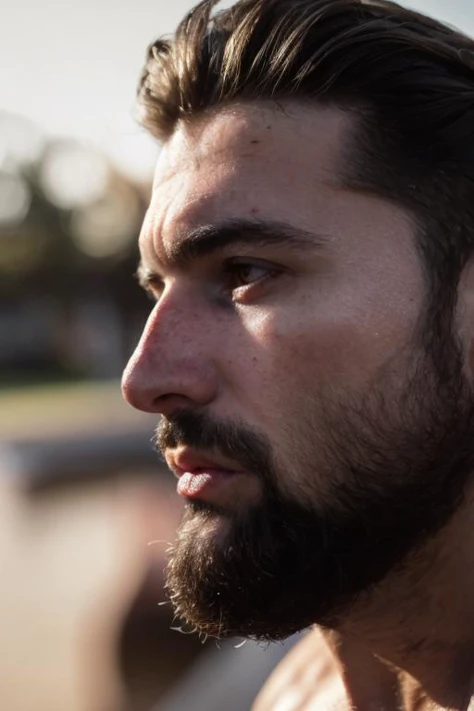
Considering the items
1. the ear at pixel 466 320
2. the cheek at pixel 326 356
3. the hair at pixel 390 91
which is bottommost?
the cheek at pixel 326 356

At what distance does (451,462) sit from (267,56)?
113cm

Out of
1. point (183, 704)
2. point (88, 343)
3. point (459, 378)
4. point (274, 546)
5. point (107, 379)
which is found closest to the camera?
point (274, 546)

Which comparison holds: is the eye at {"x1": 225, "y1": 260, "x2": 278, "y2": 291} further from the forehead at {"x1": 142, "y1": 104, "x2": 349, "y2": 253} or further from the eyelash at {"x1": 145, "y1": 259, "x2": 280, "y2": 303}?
the forehead at {"x1": 142, "y1": 104, "x2": 349, "y2": 253}

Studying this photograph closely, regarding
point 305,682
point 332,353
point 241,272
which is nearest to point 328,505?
point 332,353

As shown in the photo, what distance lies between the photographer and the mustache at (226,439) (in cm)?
241

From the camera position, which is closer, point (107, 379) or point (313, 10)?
point (313, 10)

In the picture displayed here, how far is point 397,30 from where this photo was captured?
2.62 meters

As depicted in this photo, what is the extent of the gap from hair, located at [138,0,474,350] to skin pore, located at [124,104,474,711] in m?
0.05

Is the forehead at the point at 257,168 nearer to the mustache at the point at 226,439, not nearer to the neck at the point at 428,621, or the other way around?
the mustache at the point at 226,439

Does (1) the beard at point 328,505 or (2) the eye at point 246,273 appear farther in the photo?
(2) the eye at point 246,273

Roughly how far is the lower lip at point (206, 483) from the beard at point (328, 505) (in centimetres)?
4

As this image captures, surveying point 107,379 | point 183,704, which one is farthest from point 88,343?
point 183,704

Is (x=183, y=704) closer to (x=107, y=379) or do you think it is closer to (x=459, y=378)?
(x=459, y=378)

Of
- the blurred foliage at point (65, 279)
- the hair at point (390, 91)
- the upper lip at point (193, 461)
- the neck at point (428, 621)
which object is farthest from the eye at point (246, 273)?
the blurred foliage at point (65, 279)
